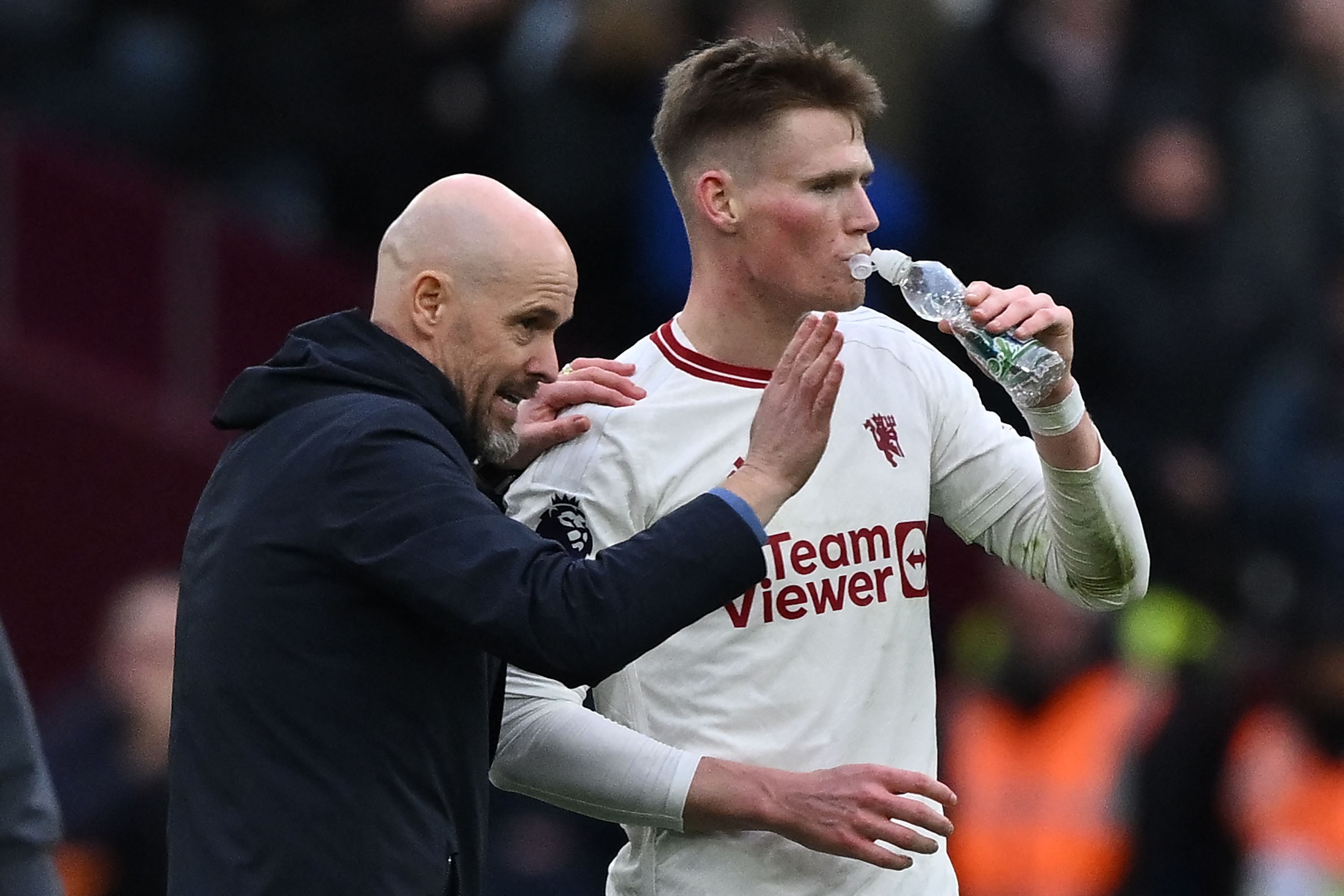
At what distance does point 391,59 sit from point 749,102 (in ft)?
15.8

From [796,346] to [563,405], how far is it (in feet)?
2.06

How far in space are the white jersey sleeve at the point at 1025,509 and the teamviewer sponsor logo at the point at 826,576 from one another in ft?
0.68

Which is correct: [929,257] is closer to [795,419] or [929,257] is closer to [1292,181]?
[1292,181]

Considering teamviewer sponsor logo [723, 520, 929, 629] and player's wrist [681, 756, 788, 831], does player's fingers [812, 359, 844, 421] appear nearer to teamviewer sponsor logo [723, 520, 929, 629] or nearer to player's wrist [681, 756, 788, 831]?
teamviewer sponsor logo [723, 520, 929, 629]

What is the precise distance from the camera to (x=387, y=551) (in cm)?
348

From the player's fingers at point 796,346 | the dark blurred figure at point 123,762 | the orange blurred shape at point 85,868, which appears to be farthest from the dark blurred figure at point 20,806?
the orange blurred shape at point 85,868

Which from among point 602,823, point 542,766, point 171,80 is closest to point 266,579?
point 542,766

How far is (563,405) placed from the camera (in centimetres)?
421

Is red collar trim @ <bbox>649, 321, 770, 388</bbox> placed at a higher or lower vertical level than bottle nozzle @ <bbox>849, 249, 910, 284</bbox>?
lower

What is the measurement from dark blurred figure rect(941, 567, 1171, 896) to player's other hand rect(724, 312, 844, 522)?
441 cm

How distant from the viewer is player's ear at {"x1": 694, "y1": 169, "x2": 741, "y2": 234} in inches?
166

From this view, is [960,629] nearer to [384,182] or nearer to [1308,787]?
[1308,787]

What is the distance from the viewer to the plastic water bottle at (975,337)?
3.90 m

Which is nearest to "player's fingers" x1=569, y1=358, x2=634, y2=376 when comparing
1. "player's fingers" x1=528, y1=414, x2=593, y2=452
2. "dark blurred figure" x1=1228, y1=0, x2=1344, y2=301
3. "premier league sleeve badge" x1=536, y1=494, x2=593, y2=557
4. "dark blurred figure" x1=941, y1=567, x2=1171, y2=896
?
"player's fingers" x1=528, y1=414, x2=593, y2=452
